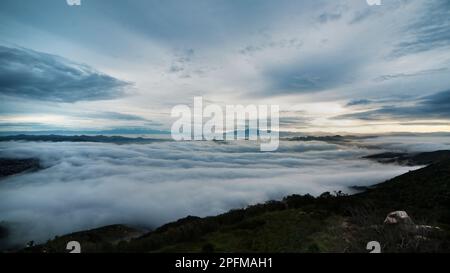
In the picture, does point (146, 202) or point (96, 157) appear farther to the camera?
point (96, 157)

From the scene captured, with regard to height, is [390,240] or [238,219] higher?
[390,240]

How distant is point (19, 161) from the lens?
63.8 m

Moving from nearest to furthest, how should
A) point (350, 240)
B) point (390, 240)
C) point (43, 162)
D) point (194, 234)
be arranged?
point (390, 240) < point (350, 240) < point (194, 234) < point (43, 162)

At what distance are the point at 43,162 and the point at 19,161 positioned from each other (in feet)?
58.9

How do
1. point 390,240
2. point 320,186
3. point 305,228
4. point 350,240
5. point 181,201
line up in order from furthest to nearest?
point 181,201 < point 320,186 < point 305,228 < point 350,240 < point 390,240

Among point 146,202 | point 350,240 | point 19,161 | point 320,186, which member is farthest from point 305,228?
point 146,202

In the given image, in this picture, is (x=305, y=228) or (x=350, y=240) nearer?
(x=350, y=240)

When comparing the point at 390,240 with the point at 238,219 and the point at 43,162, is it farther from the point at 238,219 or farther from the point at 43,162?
the point at 43,162
